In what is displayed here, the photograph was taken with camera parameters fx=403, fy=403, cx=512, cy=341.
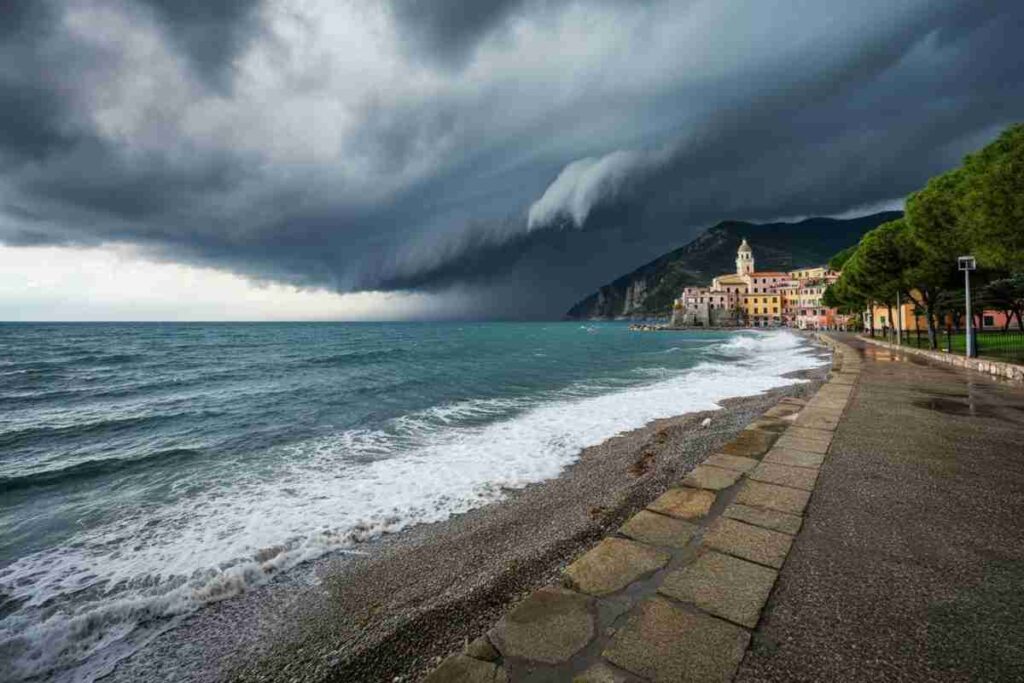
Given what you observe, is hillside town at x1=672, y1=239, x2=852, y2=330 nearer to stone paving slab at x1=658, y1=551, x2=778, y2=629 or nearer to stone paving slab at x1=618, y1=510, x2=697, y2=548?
stone paving slab at x1=618, y1=510, x2=697, y2=548

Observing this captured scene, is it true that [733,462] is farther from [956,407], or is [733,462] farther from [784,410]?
[956,407]

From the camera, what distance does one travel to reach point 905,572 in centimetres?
303

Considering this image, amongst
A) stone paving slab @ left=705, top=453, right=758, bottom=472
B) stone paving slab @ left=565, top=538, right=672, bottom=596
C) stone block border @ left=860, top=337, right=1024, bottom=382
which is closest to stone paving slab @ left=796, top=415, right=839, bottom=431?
stone paving slab @ left=705, top=453, right=758, bottom=472

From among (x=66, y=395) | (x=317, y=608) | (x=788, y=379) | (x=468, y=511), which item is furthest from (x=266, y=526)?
(x=66, y=395)

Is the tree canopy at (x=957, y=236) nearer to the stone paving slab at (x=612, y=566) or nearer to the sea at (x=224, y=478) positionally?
the sea at (x=224, y=478)

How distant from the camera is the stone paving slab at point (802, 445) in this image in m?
6.08

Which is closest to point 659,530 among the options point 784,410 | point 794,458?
point 794,458

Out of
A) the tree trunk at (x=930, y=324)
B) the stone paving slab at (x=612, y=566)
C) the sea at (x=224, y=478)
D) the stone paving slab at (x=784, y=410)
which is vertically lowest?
the sea at (x=224, y=478)

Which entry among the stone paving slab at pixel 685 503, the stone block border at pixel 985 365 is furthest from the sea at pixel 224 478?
the stone block border at pixel 985 365

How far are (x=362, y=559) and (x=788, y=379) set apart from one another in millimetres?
18947

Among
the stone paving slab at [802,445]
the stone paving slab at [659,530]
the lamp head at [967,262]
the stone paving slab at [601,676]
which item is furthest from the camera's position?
the lamp head at [967,262]

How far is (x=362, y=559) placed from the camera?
501 cm

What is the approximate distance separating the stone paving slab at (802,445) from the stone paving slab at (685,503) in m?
2.54

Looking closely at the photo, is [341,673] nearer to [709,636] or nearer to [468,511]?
[709,636]
